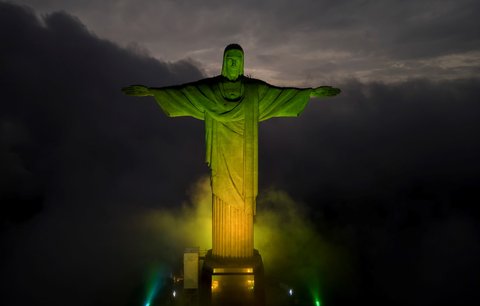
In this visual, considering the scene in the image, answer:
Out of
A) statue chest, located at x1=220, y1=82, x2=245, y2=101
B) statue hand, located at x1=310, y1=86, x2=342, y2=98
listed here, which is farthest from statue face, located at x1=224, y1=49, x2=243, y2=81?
statue hand, located at x1=310, y1=86, x2=342, y2=98

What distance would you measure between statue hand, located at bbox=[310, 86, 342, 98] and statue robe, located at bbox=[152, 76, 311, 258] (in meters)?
0.13

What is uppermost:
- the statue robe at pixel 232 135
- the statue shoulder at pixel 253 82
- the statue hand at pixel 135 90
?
the statue shoulder at pixel 253 82

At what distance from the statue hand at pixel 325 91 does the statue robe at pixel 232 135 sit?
0.13m

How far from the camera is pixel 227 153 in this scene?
779 centimetres

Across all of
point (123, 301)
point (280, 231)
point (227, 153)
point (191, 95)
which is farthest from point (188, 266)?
point (280, 231)

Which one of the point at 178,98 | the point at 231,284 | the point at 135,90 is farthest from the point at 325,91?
the point at 231,284

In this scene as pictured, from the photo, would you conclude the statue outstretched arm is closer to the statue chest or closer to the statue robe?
the statue robe

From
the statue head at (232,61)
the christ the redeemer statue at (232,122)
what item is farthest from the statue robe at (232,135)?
the statue head at (232,61)

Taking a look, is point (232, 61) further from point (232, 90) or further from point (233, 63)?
point (232, 90)

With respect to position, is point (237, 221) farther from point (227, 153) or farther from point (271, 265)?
point (271, 265)

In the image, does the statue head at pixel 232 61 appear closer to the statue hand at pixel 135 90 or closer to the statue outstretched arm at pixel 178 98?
the statue outstretched arm at pixel 178 98

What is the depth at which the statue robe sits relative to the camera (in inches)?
304

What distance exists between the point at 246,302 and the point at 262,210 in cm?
1009

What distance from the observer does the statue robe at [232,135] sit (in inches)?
304
